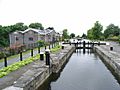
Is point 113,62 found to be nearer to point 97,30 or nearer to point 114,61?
point 114,61

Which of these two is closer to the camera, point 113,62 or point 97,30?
point 113,62

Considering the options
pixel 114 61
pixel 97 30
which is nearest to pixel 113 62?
pixel 114 61

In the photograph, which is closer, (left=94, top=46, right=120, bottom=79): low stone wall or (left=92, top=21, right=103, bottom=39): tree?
(left=94, top=46, right=120, bottom=79): low stone wall

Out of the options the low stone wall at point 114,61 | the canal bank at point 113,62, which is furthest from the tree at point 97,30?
the canal bank at point 113,62

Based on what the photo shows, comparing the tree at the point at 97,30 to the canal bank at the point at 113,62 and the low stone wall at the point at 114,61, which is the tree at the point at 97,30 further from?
the canal bank at the point at 113,62

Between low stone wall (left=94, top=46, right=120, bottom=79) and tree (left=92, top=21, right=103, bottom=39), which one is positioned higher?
tree (left=92, top=21, right=103, bottom=39)

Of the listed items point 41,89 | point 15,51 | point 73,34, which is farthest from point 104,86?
point 73,34

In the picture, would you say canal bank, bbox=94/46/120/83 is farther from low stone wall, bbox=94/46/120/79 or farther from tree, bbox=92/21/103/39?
tree, bbox=92/21/103/39

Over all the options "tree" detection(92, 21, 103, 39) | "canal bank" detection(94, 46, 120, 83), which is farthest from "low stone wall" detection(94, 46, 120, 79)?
"tree" detection(92, 21, 103, 39)

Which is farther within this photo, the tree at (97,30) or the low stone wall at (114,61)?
the tree at (97,30)

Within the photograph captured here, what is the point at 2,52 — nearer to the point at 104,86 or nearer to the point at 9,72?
the point at 9,72

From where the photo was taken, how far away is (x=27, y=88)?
11180 mm

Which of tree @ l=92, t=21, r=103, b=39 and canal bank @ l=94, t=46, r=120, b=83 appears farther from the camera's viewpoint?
tree @ l=92, t=21, r=103, b=39

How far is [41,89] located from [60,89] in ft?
4.50
